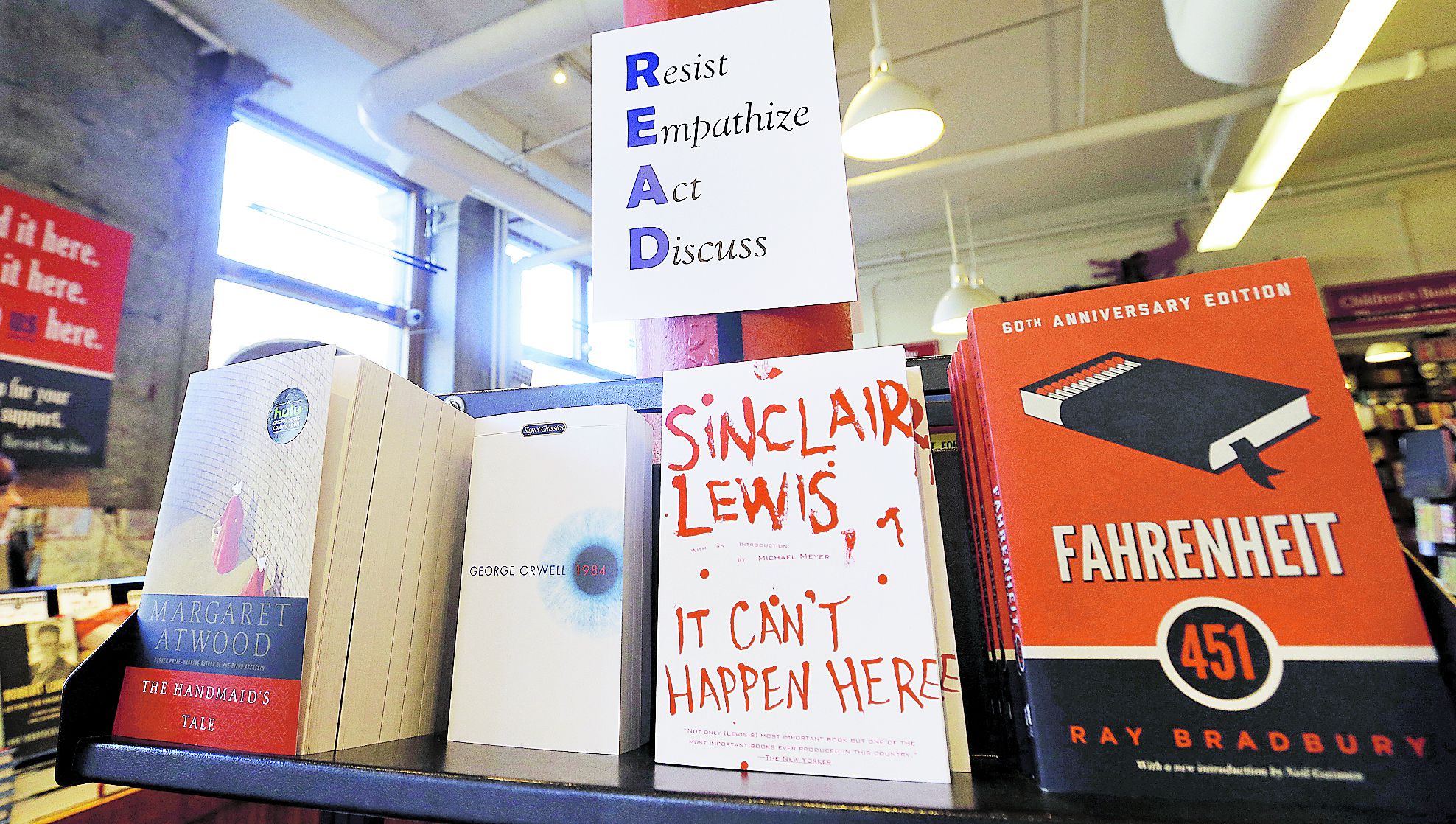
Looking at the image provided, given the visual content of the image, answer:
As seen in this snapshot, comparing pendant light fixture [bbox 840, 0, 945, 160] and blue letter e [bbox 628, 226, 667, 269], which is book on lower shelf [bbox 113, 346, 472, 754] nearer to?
blue letter e [bbox 628, 226, 667, 269]

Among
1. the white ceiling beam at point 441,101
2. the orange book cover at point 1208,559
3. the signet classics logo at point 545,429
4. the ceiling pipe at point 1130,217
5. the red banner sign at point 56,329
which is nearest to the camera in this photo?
the orange book cover at point 1208,559

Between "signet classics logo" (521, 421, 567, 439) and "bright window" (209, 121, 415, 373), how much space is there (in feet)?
10.8

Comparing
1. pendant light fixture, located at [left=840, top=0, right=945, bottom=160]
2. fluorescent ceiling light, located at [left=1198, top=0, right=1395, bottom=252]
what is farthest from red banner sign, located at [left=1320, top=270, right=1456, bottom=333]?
pendant light fixture, located at [left=840, top=0, right=945, bottom=160]

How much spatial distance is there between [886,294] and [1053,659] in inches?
240

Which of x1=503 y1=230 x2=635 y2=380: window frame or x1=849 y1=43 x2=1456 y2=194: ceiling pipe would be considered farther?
x1=503 y1=230 x2=635 y2=380: window frame

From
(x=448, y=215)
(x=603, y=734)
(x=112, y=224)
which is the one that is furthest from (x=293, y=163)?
(x=603, y=734)

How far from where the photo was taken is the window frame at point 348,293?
11.2ft

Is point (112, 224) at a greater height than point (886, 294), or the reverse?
point (886, 294)

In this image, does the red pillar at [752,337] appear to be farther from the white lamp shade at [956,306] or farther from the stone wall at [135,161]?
the white lamp shade at [956,306]

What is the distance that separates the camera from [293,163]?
3.77m

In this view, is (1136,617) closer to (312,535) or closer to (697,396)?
(697,396)

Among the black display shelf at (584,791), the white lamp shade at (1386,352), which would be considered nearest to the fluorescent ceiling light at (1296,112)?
the white lamp shade at (1386,352)

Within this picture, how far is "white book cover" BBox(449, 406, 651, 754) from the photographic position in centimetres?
55

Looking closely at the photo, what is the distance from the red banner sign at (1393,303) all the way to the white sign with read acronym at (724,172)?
5.58 m
